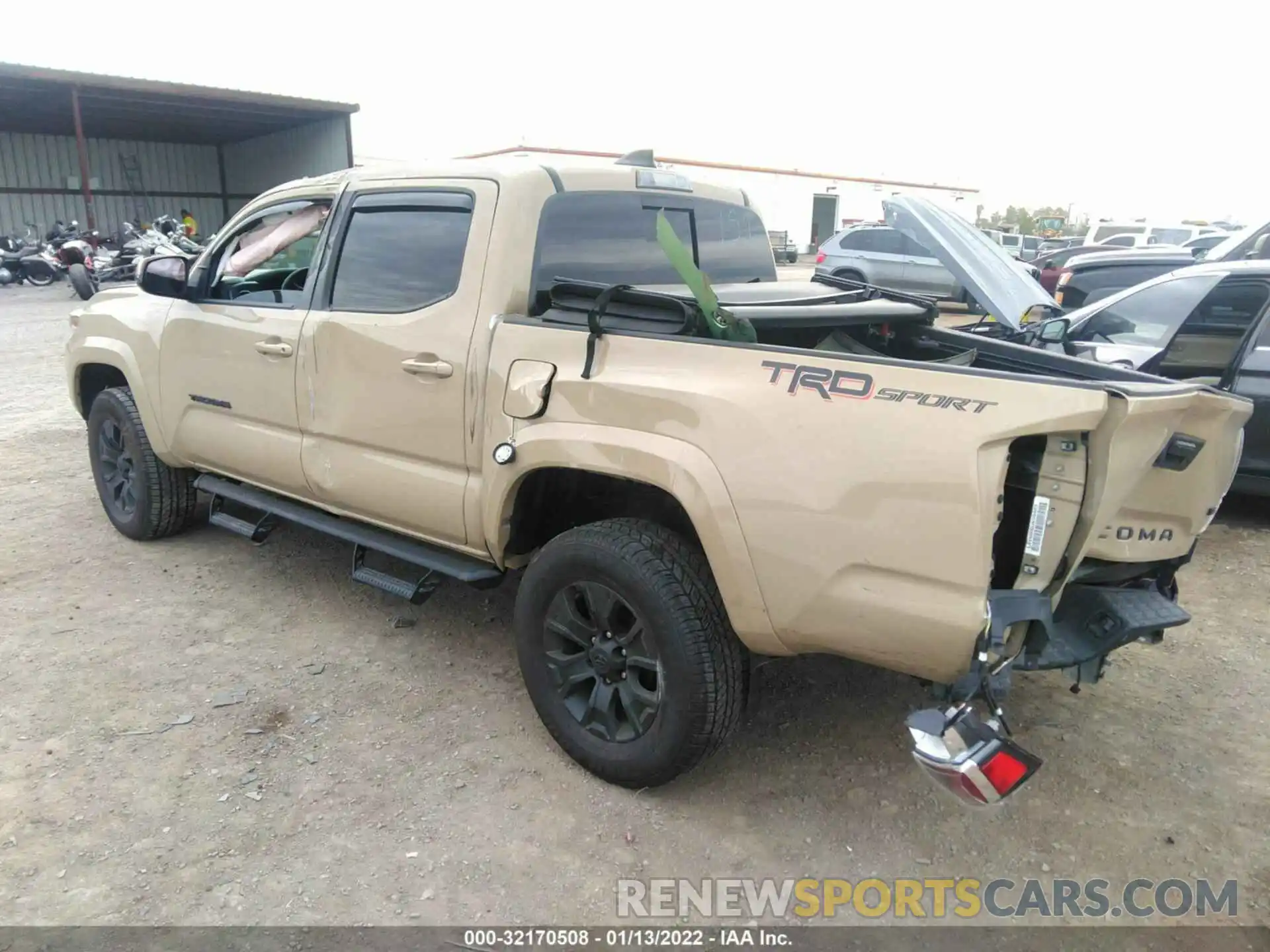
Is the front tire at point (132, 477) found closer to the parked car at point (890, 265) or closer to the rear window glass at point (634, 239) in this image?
the rear window glass at point (634, 239)

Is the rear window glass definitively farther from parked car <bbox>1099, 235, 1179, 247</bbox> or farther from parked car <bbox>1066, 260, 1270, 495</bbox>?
parked car <bbox>1099, 235, 1179, 247</bbox>

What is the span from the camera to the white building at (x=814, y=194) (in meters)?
32.8

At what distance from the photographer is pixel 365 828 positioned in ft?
9.40

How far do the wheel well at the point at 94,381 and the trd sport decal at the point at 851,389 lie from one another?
4.24 metres

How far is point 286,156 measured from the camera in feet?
85.7

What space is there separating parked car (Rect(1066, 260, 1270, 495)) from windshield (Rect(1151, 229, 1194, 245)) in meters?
16.2

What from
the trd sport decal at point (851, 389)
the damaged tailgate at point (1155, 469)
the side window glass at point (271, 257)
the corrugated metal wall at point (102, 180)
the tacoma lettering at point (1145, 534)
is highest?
the corrugated metal wall at point (102, 180)

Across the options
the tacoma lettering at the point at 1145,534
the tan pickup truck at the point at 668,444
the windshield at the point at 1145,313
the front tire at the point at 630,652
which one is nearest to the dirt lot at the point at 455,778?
the front tire at the point at 630,652

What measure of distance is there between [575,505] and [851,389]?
1.37 meters

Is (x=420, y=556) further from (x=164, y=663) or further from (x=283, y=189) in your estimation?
(x=283, y=189)

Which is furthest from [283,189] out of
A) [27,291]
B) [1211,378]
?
[27,291]

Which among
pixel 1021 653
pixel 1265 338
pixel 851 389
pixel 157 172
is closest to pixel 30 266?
pixel 157 172

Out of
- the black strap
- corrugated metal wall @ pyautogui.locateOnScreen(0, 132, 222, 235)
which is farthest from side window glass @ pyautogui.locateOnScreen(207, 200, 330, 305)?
corrugated metal wall @ pyautogui.locateOnScreen(0, 132, 222, 235)

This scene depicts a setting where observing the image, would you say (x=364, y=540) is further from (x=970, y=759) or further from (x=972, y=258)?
(x=972, y=258)
